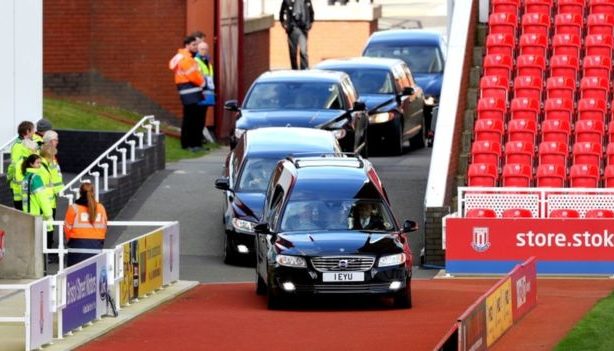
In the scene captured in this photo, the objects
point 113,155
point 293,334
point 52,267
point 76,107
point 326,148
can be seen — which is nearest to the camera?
point 293,334

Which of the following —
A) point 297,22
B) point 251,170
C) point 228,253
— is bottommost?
point 228,253

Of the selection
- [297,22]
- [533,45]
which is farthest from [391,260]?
[297,22]

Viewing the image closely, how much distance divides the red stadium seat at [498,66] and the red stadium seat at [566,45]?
1.03m

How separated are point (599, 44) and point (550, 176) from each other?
4.63m

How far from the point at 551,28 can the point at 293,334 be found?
15806 millimetres

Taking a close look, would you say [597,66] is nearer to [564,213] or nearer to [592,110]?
[592,110]

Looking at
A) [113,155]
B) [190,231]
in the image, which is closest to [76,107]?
[113,155]

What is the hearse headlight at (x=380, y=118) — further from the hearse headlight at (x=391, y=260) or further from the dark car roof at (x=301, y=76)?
the hearse headlight at (x=391, y=260)

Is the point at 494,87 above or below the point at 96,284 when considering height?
above

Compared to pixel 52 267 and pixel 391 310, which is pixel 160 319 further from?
pixel 52 267

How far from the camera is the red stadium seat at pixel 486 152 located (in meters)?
32.1

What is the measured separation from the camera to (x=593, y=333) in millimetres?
21297

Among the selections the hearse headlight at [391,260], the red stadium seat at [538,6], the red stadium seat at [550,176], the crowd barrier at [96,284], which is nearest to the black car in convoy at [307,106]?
the red stadium seat at [538,6]

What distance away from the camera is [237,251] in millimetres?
28406
